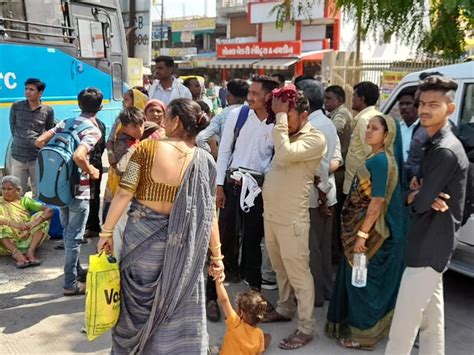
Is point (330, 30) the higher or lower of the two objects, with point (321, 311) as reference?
higher

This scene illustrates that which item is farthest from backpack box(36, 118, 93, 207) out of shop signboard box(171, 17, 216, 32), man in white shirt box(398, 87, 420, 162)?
shop signboard box(171, 17, 216, 32)

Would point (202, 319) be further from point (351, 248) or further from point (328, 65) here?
point (328, 65)

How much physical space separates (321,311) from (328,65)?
9520 millimetres

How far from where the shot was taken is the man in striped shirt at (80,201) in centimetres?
364

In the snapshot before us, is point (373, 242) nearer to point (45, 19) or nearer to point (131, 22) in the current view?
point (45, 19)

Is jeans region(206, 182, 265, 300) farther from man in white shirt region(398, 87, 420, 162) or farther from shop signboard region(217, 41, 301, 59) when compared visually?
shop signboard region(217, 41, 301, 59)

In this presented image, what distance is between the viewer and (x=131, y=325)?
8.23 feet

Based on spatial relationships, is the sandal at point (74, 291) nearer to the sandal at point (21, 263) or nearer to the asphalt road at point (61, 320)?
the asphalt road at point (61, 320)

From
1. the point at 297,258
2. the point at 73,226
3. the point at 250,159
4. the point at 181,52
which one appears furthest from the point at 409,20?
the point at 181,52

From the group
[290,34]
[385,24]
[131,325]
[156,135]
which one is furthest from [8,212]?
[290,34]

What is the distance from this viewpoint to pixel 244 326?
2844mm

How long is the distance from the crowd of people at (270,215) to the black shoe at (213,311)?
0.4 inches

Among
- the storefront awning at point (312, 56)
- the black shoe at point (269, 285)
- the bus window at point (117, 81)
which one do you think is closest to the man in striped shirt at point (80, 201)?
the black shoe at point (269, 285)

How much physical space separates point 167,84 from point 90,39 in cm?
307
